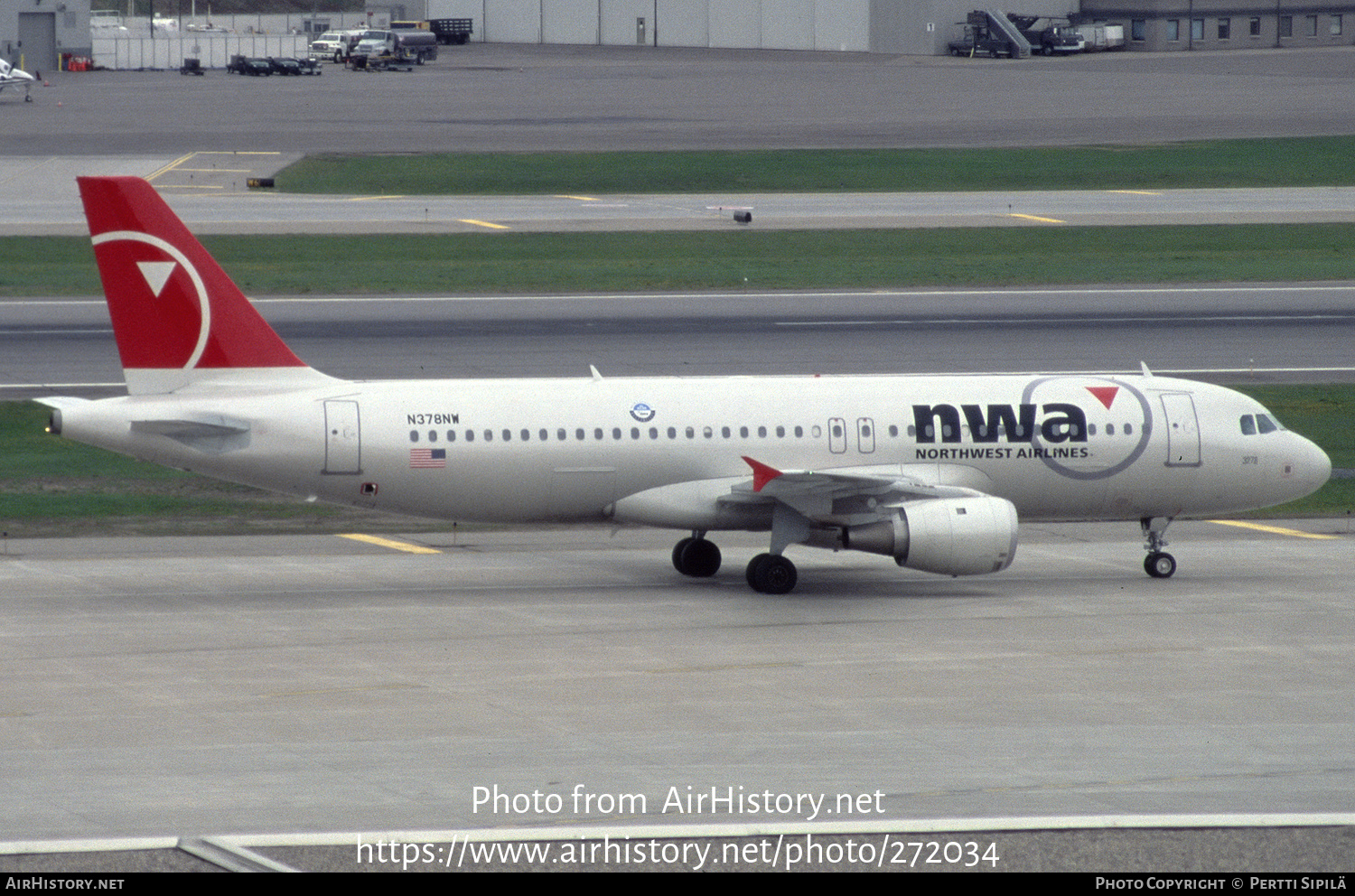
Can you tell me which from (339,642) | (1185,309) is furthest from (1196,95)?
(339,642)

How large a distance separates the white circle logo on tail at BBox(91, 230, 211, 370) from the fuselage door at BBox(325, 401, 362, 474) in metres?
2.32

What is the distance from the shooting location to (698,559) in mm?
32531

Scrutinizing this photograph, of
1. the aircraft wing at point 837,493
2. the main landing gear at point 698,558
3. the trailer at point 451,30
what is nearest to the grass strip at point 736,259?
the main landing gear at point 698,558

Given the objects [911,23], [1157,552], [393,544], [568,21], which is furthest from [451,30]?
[1157,552]

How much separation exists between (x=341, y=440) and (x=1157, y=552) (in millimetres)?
14603

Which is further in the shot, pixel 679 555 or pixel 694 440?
pixel 679 555

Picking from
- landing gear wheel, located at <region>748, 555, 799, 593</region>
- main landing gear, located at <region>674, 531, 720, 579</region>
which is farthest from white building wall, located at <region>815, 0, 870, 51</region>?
landing gear wheel, located at <region>748, 555, 799, 593</region>

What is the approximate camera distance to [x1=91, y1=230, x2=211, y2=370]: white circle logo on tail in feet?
98.0

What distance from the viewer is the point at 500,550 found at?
1405 inches

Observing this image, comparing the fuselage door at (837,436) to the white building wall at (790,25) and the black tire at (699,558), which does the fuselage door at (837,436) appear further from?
the white building wall at (790,25)

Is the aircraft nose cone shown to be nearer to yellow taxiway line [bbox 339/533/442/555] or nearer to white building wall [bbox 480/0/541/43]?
yellow taxiway line [bbox 339/533/442/555]

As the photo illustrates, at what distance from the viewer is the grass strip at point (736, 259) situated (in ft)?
212

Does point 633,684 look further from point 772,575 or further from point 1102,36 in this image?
point 1102,36
